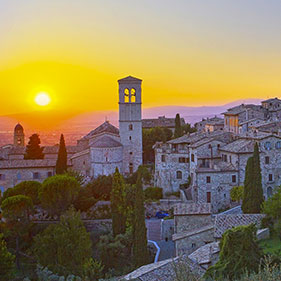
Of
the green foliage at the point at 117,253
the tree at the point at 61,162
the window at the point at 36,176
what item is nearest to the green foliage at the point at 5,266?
the green foliage at the point at 117,253

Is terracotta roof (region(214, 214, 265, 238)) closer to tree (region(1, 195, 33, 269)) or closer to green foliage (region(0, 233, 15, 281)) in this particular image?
green foliage (region(0, 233, 15, 281))

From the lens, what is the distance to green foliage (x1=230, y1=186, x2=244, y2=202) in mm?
32812

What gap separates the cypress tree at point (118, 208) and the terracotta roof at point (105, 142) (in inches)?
421

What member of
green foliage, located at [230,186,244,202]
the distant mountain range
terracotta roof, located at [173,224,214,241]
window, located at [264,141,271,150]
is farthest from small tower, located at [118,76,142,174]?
the distant mountain range

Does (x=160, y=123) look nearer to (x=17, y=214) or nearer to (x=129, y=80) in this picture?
(x=129, y=80)

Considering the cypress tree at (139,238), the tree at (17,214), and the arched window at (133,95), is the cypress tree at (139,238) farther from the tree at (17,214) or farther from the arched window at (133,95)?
the arched window at (133,95)

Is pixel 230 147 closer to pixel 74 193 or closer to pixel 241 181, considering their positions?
pixel 241 181

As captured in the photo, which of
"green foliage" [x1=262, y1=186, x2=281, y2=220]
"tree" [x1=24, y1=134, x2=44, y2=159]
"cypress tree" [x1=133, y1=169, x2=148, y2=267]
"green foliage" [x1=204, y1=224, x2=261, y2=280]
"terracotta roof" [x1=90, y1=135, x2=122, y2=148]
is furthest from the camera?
"tree" [x1=24, y1=134, x2=44, y2=159]

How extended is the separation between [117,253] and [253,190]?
972cm

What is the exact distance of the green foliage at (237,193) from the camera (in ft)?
108

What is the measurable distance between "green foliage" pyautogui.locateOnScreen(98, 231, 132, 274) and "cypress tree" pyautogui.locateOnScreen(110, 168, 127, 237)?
1447mm

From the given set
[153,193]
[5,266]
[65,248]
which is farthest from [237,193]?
[5,266]

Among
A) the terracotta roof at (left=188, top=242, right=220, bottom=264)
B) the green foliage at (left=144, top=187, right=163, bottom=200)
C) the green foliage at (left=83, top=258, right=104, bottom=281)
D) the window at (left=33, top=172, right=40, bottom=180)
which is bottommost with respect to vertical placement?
the green foliage at (left=83, top=258, right=104, bottom=281)

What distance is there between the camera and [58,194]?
111 feet
